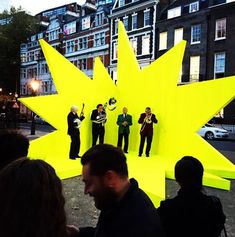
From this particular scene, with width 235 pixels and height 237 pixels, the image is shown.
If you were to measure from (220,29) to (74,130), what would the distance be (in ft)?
76.6

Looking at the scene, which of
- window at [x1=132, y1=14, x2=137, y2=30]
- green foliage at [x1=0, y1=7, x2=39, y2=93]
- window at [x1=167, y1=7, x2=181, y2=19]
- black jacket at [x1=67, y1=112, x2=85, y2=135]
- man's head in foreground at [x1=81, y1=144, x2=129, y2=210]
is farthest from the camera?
green foliage at [x1=0, y1=7, x2=39, y2=93]

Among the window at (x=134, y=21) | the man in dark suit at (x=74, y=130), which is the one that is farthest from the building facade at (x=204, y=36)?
the man in dark suit at (x=74, y=130)

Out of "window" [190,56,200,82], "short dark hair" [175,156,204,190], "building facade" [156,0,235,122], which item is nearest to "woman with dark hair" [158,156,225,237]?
"short dark hair" [175,156,204,190]

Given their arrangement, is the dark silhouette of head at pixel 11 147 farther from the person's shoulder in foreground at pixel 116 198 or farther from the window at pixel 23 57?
the window at pixel 23 57

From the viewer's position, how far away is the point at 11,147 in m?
2.72

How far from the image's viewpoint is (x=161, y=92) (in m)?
9.64

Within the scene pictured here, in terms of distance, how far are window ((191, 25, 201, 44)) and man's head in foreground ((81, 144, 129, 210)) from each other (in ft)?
97.6

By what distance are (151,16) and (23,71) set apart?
29.6m

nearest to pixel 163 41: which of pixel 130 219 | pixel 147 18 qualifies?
pixel 147 18

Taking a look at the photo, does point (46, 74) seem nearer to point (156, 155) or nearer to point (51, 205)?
point (156, 155)

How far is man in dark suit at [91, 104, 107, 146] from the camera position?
971 centimetres

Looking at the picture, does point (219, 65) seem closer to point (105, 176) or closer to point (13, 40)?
point (105, 176)

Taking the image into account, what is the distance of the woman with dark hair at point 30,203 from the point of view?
1282 mm

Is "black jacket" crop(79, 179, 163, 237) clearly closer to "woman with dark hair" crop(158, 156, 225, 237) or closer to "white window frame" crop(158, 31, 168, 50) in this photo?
"woman with dark hair" crop(158, 156, 225, 237)
